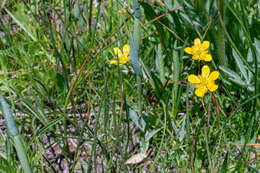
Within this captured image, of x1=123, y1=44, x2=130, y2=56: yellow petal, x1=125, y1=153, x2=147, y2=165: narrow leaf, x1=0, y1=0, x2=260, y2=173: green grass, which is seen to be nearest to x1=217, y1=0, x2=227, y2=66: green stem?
x1=0, y1=0, x2=260, y2=173: green grass

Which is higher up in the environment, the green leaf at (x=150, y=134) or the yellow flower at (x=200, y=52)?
the yellow flower at (x=200, y=52)

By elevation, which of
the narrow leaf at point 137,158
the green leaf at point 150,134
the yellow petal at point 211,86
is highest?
the yellow petal at point 211,86

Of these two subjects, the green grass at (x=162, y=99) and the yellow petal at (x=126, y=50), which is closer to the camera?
the green grass at (x=162, y=99)

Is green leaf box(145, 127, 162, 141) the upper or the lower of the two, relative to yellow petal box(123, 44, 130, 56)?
lower

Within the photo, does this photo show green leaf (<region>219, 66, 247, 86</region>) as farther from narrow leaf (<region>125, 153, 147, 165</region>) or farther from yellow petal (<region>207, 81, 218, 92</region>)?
narrow leaf (<region>125, 153, 147, 165</region>)

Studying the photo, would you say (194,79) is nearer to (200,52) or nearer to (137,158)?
(200,52)

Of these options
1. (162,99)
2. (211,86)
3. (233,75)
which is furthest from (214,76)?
(162,99)

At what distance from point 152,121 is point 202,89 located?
11.8 inches

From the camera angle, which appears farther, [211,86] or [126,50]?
Answer: [126,50]

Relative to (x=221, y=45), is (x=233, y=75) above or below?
below

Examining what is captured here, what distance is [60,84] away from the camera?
61.0 inches

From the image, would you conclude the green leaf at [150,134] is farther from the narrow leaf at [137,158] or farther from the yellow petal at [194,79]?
the yellow petal at [194,79]

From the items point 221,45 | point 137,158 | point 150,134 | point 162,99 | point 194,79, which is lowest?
point 137,158

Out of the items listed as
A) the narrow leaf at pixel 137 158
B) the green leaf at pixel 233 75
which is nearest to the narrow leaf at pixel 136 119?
the narrow leaf at pixel 137 158
